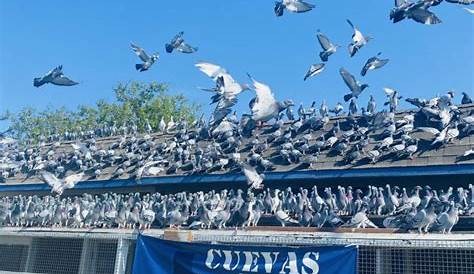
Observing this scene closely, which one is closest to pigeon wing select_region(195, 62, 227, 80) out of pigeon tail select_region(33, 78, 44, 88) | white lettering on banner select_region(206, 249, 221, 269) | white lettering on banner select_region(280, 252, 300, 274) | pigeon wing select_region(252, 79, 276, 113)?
pigeon wing select_region(252, 79, 276, 113)

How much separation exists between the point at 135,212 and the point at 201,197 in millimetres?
1157

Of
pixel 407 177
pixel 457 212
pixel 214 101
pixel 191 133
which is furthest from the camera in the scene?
pixel 191 133

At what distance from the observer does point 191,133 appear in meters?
13.6

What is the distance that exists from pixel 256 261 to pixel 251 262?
0.07 metres

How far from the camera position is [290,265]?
6547mm

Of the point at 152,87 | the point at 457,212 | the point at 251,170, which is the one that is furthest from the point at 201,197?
the point at 152,87

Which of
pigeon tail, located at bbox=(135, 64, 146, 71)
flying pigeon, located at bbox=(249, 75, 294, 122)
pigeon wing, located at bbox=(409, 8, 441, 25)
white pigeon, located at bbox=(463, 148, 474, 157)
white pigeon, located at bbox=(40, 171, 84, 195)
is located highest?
pigeon tail, located at bbox=(135, 64, 146, 71)

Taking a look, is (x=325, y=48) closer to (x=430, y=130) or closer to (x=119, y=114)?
(x=430, y=130)

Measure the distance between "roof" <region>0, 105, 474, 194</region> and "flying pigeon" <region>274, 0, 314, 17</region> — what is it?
2520 millimetres

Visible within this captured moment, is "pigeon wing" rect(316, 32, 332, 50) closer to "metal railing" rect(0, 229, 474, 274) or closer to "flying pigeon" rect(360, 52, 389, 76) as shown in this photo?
"flying pigeon" rect(360, 52, 389, 76)

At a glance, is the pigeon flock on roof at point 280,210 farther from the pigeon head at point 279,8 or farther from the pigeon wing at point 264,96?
the pigeon head at point 279,8

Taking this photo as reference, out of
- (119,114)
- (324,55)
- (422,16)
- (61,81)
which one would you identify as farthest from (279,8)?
(119,114)

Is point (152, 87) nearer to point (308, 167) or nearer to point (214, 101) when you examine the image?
point (214, 101)

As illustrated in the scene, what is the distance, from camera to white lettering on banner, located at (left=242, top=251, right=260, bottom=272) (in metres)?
6.78
